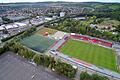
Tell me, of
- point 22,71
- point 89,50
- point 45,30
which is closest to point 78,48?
point 89,50

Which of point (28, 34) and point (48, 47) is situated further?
point (28, 34)

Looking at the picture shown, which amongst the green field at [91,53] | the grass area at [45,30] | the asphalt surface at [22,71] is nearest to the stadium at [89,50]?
the green field at [91,53]

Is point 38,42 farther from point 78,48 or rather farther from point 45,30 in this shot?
point 78,48

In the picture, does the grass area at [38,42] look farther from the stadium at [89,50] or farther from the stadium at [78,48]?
the stadium at [89,50]

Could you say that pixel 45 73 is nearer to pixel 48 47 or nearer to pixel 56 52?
pixel 56 52

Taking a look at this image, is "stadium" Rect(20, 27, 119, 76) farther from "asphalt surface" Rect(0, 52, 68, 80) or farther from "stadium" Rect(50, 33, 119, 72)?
"asphalt surface" Rect(0, 52, 68, 80)

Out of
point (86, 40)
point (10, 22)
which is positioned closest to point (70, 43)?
point (86, 40)
